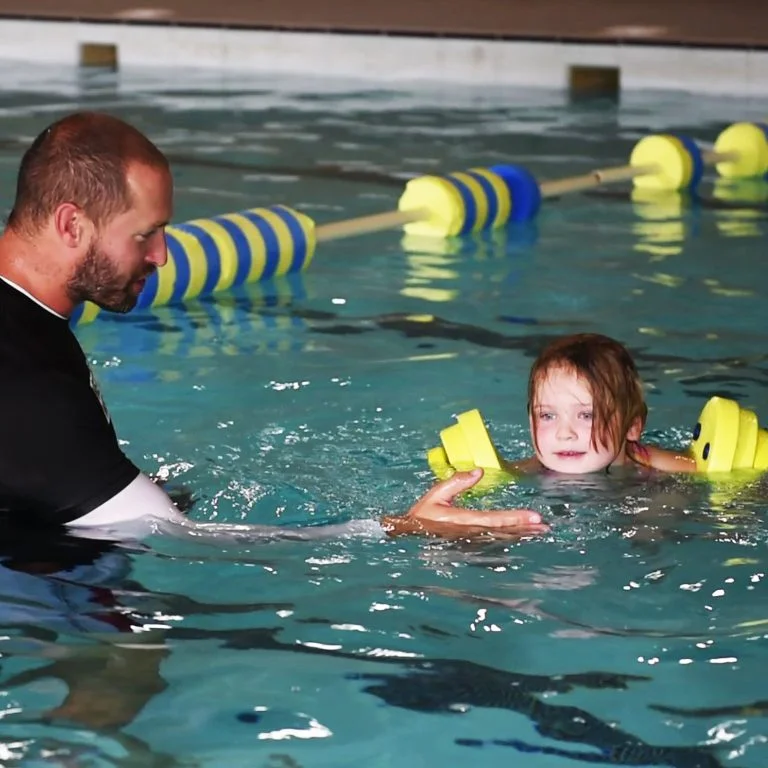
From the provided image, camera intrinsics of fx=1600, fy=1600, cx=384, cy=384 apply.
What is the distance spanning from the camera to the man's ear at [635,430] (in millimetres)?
4401

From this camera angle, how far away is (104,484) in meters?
3.22

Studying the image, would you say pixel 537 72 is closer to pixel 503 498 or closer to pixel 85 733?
pixel 503 498

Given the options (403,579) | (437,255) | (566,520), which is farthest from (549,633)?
(437,255)

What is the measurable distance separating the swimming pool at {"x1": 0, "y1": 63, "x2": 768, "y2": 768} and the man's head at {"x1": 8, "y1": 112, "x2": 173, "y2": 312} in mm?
574

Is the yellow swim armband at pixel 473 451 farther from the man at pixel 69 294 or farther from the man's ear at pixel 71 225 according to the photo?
the man's ear at pixel 71 225

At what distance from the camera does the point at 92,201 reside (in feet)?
10.4

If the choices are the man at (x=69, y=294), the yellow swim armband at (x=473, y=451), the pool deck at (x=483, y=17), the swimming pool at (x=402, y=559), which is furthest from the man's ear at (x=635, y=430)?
the pool deck at (x=483, y=17)

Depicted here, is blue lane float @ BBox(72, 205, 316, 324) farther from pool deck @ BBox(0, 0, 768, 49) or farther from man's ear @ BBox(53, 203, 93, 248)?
pool deck @ BBox(0, 0, 768, 49)

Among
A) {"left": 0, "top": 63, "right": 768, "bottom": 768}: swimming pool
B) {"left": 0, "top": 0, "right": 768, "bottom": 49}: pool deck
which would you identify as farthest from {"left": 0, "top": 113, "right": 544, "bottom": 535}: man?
{"left": 0, "top": 0, "right": 768, "bottom": 49}: pool deck

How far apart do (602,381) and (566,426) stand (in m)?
0.16

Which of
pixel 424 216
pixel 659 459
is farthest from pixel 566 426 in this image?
pixel 424 216

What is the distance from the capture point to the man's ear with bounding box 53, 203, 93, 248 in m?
3.17

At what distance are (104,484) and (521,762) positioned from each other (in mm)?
1035

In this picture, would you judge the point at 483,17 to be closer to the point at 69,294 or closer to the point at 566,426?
the point at 566,426
